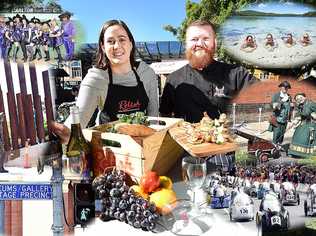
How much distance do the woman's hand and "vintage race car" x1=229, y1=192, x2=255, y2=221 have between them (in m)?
0.84

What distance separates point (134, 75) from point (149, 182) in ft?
1.66

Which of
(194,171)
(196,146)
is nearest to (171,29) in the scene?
(196,146)

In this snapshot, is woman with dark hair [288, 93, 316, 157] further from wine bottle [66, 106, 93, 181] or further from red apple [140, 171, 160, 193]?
wine bottle [66, 106, 93, 181]

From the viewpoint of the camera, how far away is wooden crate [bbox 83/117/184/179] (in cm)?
258

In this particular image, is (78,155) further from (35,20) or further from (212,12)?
(212,12)

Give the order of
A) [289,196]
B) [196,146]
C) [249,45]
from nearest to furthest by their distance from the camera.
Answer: [196,146] → [249,45] → [289,196]

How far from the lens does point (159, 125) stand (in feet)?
8.88

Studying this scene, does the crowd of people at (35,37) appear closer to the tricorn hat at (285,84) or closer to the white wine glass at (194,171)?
the white wine glass at (194,171)

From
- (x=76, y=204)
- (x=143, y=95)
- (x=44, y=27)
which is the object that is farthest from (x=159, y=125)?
(x=44, y=27)

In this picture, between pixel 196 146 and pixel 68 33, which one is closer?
pixel 196 146

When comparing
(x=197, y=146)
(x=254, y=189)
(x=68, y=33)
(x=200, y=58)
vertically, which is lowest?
(x=254, y=189)

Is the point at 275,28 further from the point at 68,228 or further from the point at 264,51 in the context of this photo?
the point at 68,228

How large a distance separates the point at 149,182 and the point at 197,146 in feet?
0.89

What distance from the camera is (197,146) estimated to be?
2.55 meters
